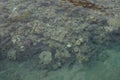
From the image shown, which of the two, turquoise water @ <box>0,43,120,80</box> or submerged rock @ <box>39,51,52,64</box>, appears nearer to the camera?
turquoise water @ <box>0,43,120,80</box>

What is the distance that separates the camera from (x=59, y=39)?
20.2ft

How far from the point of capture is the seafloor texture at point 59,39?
215 inches

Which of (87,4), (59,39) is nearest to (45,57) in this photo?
(59,39)

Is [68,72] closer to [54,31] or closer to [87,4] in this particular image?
[54,31]

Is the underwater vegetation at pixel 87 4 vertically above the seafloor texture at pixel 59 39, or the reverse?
the underwater vegetation at pixel 87 4

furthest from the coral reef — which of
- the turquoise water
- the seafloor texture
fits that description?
the turquoise water

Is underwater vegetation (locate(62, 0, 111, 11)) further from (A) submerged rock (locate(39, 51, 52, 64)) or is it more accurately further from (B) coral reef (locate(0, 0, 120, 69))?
(A) submerged rock (locate(39, 51, 52, 64))

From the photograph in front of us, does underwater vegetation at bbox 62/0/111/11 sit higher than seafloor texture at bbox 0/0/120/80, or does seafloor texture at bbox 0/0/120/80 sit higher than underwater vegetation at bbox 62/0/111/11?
underwater vegetation at bbox 62/0/111/11

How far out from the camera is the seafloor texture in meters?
5.46

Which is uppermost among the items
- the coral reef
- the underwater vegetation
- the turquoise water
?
the underwater vegetation

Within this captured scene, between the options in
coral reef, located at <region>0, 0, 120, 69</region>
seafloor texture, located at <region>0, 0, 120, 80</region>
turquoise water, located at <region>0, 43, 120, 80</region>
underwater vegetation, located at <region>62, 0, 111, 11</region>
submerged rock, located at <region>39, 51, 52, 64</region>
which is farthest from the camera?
underwater vegetation, located at <region>62, 0, 111, 11</region>

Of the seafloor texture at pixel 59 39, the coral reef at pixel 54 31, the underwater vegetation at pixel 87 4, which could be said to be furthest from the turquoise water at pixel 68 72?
the underwater vegetation at pixel 87 4

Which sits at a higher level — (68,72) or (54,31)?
(54,31)

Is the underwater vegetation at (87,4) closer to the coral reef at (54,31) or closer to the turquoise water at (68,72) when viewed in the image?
the coral reef at (54,31)
